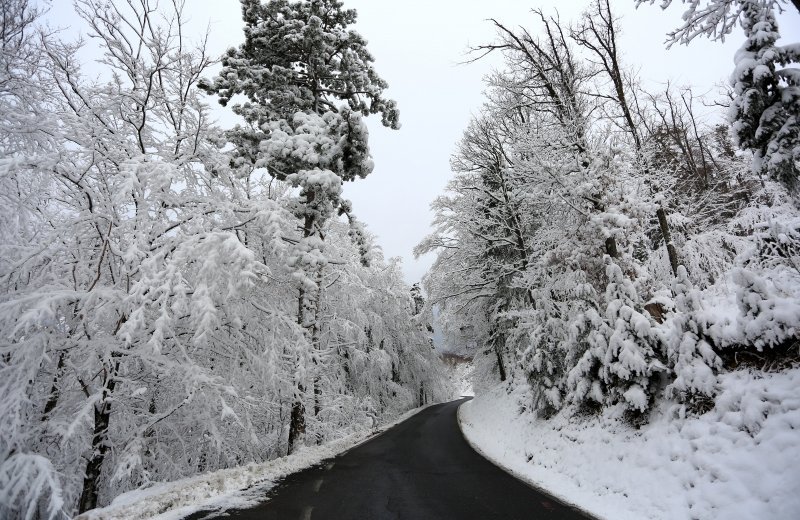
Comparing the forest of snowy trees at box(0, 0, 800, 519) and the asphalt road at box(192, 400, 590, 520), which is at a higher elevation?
the forest of snowy trees at box(0, 0, 800, 519)

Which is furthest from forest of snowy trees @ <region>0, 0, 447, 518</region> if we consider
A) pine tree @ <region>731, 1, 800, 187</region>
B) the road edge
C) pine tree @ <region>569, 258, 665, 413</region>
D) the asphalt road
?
pine tree @ <region>731, 1, 800, 187</region>

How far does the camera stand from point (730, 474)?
4.93 metres

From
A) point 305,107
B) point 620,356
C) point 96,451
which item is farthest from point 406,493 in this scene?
point 305,107

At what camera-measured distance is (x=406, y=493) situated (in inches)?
269

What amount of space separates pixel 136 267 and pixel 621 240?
427 inches

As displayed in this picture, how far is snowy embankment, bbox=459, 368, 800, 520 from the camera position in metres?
4.53

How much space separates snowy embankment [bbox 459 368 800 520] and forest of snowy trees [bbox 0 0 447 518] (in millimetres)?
6153

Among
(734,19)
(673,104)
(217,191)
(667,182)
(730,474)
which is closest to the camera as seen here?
(730,474)

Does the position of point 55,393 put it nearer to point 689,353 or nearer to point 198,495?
point 198,495

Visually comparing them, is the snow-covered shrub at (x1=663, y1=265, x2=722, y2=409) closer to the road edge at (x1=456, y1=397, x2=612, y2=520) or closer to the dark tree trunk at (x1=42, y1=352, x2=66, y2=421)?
the road edge at (x1=456, y1=397, x2=612, y2=520)

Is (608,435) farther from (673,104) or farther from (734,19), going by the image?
(673,104)

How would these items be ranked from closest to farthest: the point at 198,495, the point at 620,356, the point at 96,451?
the point at 198,495
the point at 96,451
the point at 620,356

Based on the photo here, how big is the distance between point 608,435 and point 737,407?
2653 mm

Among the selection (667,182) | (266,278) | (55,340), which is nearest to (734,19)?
(667,182)
